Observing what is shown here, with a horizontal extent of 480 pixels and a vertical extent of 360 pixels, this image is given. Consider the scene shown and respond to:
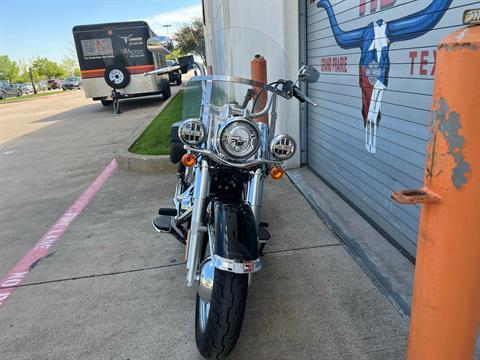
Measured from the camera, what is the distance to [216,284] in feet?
6.66

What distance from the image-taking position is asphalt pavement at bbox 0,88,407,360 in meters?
2.40

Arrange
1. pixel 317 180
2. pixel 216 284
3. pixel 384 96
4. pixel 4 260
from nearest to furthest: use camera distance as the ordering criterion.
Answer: pixel 216 284
pixel 384 96
pixel 4 260
pixel 317 180

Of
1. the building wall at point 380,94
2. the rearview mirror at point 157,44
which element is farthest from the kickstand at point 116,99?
the rearview mirror at point 157,44

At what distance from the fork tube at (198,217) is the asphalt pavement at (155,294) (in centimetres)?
45

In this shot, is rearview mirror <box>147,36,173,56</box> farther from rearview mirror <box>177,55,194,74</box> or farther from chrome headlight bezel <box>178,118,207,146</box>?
chrome headlight bezel <box>178,118,207,146</box>

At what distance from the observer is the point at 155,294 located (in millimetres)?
2951

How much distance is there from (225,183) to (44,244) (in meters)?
2.43

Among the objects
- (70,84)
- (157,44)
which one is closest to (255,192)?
(157,44)

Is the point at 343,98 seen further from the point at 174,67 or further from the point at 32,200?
the point at 32,200

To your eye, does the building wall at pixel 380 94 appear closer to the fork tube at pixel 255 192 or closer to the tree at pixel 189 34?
the fork tube at pixel 255 192

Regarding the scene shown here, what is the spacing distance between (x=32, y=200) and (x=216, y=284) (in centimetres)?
427

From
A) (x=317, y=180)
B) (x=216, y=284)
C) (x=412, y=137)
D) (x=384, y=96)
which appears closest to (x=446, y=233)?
(x=216, y=284)

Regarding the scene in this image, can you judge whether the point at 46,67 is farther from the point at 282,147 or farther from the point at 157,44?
the point at 282,147

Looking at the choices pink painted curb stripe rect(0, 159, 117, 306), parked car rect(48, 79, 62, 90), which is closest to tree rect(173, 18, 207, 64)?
parked car rect(48, 79, 62, 90)
